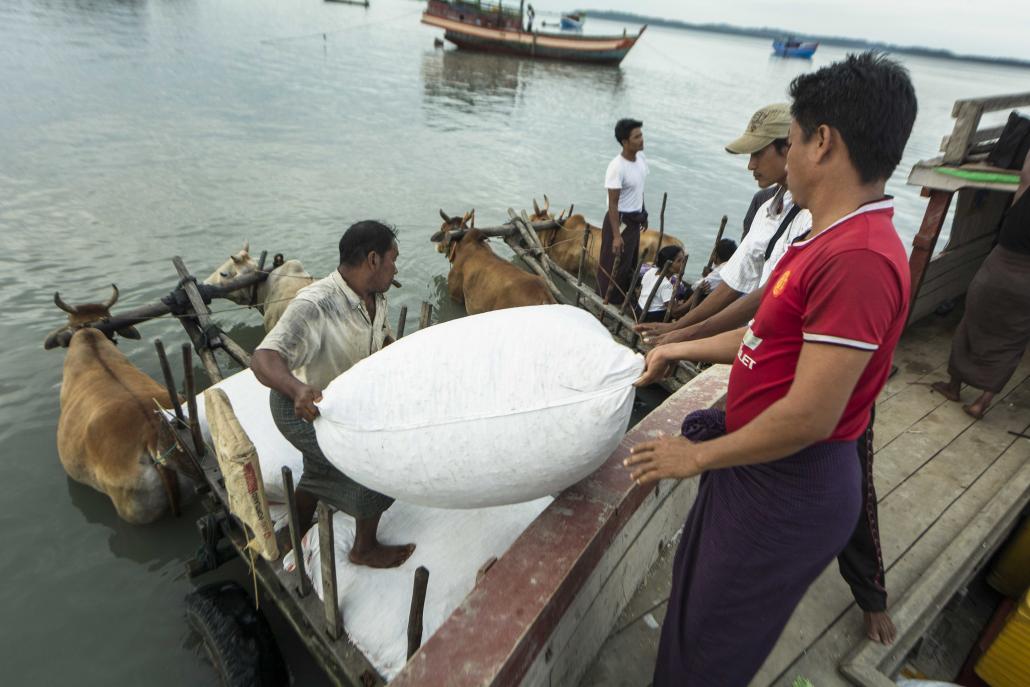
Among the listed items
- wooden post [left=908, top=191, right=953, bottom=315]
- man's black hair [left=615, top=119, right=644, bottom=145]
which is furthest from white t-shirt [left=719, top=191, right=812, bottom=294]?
man's black hair [left=615, top=119, right=644, bottom=145]

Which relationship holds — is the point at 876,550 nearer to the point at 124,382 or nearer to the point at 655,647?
the point at 655,647

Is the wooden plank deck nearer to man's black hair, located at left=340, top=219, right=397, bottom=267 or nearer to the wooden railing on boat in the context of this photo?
the wooden railing on boat

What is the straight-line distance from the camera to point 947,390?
181 inches

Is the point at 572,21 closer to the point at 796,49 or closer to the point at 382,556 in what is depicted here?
the point at 796,49

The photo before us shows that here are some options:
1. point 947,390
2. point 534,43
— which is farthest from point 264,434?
point 534,43

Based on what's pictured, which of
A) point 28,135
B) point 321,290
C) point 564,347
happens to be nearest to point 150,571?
point 321,290

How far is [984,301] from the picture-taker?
4234 mm

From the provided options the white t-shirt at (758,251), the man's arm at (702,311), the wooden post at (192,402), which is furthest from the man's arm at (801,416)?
the wooden post at (192,402)

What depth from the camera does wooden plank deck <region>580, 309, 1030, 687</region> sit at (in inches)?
97.7

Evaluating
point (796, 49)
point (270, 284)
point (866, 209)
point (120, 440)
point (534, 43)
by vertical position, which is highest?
point (796, 49)

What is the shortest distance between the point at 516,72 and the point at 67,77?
22663 millimetres

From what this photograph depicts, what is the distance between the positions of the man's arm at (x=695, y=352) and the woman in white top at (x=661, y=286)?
3.85 metres

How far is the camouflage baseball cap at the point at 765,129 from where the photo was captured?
9.11ft

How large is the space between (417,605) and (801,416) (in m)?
1.39
